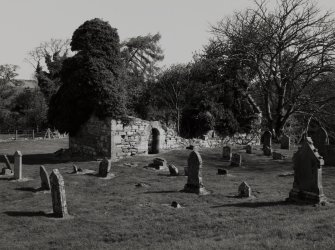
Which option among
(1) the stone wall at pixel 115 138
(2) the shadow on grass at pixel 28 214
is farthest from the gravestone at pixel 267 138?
(2) the shadow on grass at pixel 28 214

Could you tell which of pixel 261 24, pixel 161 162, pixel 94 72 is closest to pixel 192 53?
pixel 261 24

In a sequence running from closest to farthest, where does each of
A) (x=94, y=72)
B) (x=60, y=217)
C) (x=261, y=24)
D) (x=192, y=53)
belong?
(x=60, y=217), (x=94, y=72), (x=261, y=24), (x=192, y=53)

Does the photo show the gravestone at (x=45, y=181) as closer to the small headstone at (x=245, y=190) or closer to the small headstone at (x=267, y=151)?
the small headstone at (x=245, y=190)

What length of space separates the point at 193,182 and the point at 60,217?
5126 mm

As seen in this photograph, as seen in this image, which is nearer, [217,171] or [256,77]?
[217,171]

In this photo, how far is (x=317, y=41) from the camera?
1101 inches

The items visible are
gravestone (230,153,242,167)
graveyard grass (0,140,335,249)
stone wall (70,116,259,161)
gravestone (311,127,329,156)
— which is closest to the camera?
graveyard grass (0,140,335,249)

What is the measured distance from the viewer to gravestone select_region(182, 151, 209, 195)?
13992 mm

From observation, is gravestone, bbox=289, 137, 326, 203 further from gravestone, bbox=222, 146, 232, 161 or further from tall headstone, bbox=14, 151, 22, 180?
tall headstone, bbox=14, 151, 22, 180

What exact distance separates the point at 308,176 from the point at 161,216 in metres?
4.78

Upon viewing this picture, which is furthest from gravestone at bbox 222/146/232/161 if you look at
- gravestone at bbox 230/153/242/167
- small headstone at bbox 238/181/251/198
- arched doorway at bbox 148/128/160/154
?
small headstone at bbox 238/181/251/198

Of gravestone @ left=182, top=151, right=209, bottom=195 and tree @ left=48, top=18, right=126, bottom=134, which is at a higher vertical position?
tree @ left=48, top=18, right=126, bottom=134

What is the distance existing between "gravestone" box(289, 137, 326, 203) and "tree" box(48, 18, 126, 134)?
480 inches

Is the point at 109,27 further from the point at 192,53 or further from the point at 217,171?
the point at 192,53
